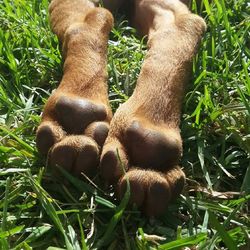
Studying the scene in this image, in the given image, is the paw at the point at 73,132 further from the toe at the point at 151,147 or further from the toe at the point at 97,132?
the toe at the point at 151,147

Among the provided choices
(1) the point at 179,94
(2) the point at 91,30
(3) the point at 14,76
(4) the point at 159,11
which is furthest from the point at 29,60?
(1) the point at 179,94

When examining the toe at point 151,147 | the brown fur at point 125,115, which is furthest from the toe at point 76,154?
the toe at point 151,147

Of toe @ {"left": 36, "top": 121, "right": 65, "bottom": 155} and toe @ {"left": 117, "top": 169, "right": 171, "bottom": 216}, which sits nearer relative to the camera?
toe @ {"left": 117, "top": 169, "right": 171, "bottom": 216}

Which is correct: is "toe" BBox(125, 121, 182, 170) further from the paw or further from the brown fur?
the paw

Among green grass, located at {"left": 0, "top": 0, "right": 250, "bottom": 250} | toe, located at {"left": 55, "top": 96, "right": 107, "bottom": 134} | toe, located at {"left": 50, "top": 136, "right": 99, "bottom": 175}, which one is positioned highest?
toe, located at {"left": 55, "top": 96, "right": 107, "bottom": 134}

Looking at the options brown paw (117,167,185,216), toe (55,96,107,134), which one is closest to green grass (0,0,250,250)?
brown paw (117,167,185,216)

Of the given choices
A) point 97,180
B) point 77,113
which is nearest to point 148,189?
point 97,180

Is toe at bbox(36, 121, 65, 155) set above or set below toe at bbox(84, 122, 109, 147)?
below

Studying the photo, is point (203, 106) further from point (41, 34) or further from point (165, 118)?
point (41, 34)
